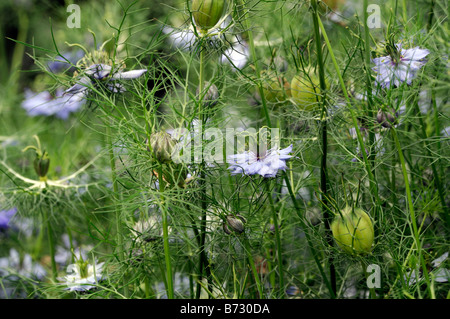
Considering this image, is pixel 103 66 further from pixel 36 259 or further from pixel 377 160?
pixel 36 259

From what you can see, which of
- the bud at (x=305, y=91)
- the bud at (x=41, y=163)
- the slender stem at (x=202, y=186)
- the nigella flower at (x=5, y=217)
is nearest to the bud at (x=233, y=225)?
the slender stem at (x=202, y=186)

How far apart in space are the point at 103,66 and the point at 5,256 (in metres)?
0.57

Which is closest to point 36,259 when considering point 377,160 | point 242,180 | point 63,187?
point 63,187

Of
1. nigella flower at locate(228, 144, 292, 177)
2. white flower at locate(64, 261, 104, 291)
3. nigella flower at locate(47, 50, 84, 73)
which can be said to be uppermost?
nigella flower at locate(47, 50, 84, 73)

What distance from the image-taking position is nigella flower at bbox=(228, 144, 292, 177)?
0.53 metres

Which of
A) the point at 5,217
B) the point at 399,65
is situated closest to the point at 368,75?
the point at 399,65

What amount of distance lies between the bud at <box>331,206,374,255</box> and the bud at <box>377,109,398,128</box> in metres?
0.10

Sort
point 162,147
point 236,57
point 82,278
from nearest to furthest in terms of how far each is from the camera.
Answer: point 162,147 < point 82,278 < point 236,57

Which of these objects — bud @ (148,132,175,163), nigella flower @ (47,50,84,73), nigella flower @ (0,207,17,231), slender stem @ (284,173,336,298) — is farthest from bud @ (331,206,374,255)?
nigella flower @ (0,207,17,231)

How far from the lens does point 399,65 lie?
23.0 inches

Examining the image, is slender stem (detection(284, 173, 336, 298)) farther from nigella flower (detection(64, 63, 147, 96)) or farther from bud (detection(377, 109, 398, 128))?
nigella flower (detection(64, 63, 147, 96))

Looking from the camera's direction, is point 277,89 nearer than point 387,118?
No

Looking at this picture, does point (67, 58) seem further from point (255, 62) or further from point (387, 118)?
point (387, 118)

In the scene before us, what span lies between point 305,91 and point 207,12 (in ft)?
0.48
